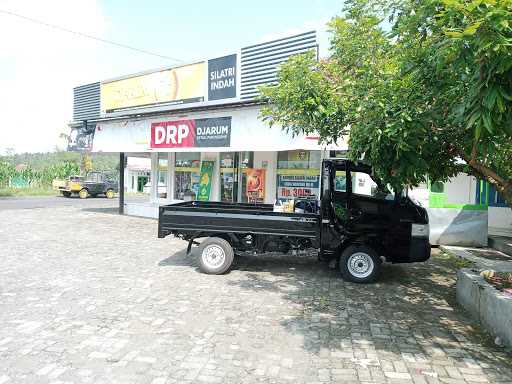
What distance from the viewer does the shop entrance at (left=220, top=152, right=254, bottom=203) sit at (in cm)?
1416

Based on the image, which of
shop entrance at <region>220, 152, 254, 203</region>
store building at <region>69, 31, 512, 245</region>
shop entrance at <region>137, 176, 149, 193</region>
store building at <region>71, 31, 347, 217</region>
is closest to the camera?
store building at <region>69, 31, 512, 245</region>

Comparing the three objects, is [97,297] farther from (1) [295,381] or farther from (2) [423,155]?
(2) [423,155]

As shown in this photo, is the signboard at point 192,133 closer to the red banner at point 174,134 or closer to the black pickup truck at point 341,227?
the red banner at point 174,134

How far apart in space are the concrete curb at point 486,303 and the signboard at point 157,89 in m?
10.1

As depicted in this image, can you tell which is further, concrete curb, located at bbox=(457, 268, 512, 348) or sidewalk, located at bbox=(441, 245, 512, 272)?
sidewalk, located at bbox=(441, 245, 512, 272)

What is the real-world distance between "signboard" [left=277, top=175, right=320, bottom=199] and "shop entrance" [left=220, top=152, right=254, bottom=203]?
1.40 meters

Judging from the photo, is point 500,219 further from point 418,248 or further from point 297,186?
point 418,248

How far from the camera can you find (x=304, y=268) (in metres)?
8.45

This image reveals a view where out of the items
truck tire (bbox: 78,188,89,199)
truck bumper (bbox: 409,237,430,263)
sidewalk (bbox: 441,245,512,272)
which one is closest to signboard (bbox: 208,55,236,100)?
truck bumper (bbox: 409,237,430,263)

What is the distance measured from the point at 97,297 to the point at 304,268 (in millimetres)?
4105

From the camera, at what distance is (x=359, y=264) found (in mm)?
7289

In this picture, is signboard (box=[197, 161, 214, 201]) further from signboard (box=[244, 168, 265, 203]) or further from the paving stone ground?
the paving stone ground

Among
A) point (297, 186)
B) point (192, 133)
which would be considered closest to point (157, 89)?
point (192, 133)

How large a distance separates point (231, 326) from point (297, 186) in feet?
26.9
